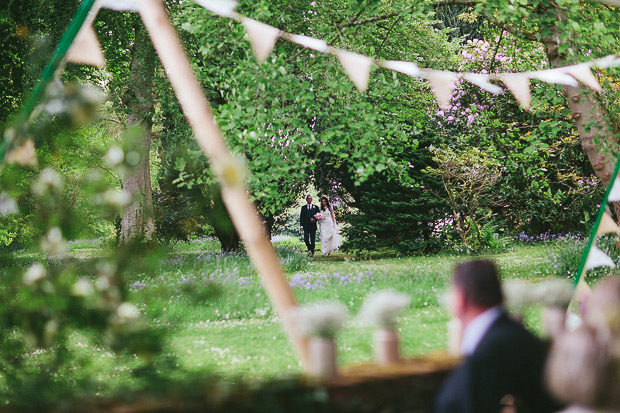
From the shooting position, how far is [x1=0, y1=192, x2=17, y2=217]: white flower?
2742 millimetres

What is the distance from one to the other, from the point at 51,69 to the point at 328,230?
9.62m

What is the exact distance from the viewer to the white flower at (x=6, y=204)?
274 cm

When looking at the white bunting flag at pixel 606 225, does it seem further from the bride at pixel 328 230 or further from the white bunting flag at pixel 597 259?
the bride at pixel 328 230

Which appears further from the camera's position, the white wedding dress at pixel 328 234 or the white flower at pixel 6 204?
the white wedding dress at pixel 328 234

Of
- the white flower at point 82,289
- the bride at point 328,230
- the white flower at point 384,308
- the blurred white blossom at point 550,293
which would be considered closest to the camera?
the white flower at point 384,308

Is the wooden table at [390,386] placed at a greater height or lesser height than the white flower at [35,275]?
lesser

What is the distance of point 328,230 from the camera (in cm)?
1195

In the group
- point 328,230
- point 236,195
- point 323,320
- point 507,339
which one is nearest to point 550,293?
point 507,339

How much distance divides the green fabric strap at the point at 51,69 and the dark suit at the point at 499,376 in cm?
190

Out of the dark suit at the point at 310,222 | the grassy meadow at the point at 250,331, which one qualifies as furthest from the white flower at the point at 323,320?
the dark suit at the point at 310,222

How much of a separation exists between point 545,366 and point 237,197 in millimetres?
988

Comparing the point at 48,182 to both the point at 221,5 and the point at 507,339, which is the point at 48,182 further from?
the point at 507,339

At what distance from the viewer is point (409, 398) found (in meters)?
1.61

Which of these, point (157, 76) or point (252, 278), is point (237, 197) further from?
point (157, 76)
